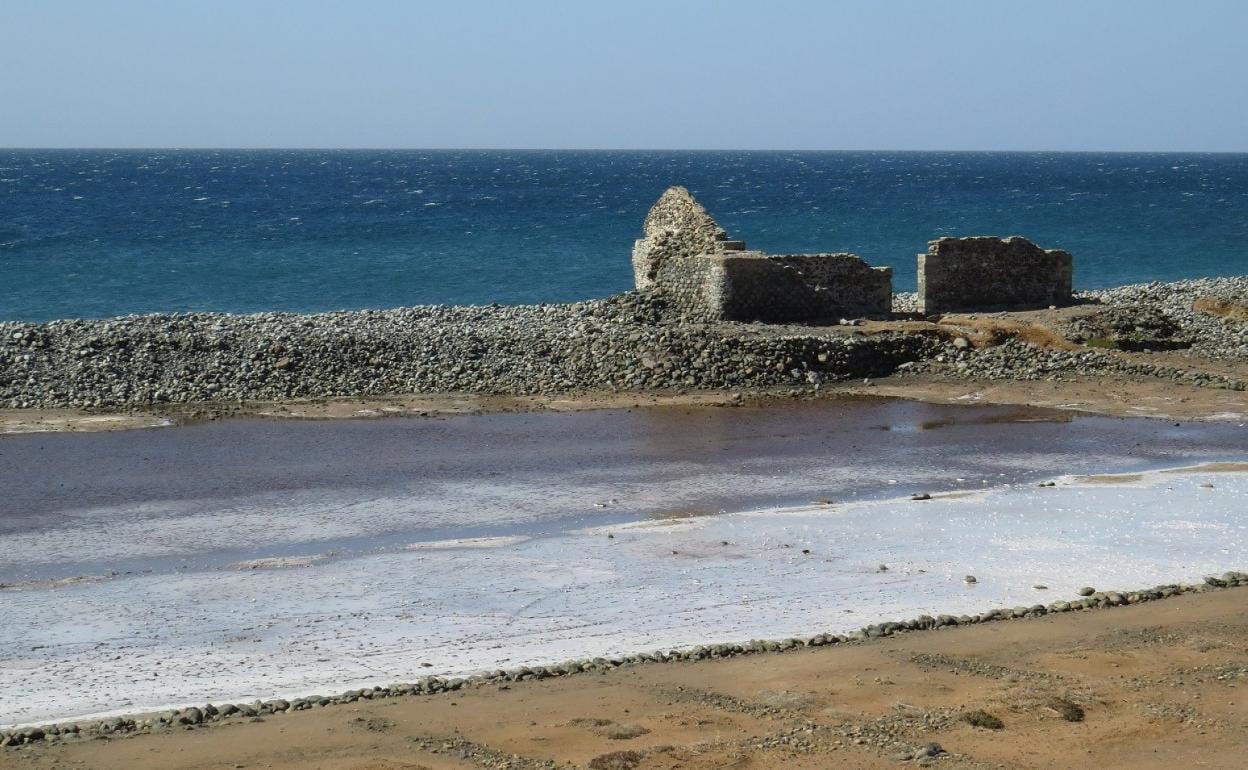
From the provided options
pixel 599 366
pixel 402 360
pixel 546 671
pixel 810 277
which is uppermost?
pixel 810 277

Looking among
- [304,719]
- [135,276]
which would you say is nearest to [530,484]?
[304,719]

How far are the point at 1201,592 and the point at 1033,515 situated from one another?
3.12 metres

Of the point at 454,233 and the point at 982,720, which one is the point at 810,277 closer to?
the point at 982,720

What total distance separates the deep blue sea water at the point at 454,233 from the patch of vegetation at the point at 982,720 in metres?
32.2

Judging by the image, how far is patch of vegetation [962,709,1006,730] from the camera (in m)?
9.66

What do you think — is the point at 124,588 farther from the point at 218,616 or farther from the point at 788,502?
the point at 788,502

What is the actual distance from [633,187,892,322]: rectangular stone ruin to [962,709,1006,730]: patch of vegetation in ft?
55.2

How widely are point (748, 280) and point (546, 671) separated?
1620 cm

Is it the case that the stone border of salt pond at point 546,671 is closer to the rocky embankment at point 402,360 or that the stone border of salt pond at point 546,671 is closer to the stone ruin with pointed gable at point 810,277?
the rocky embankment at point 402,360

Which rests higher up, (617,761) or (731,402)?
(617,761)

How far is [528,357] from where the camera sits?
24906mm

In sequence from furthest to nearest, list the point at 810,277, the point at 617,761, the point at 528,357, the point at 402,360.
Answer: the point at 810,277 → the point at 528,357 → the point at 402,360 → the point at 617,761

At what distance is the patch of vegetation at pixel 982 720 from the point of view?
9.66 metres

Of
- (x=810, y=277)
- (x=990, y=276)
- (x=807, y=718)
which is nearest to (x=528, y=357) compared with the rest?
(x=810, y=277)
